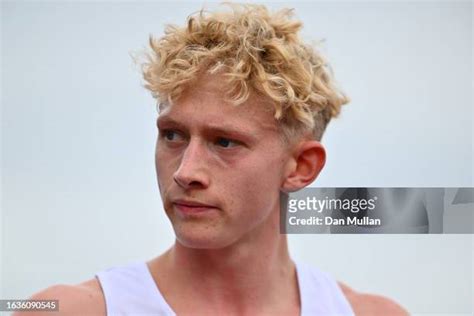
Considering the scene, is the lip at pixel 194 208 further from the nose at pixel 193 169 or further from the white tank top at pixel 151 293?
the white tank top at pixel 151 293

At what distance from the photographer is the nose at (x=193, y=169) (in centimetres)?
138

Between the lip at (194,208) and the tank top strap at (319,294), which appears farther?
the tank top strap at (319,294)

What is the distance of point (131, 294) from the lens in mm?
1522

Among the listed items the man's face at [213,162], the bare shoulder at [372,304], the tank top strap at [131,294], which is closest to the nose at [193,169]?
the man's face at [213,162]

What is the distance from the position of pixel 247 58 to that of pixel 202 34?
0.12 m

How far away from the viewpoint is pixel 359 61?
67.6 inches

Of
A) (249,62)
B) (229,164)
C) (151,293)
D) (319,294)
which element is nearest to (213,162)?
(229,164)

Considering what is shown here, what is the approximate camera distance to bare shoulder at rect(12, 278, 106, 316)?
4.84 feet

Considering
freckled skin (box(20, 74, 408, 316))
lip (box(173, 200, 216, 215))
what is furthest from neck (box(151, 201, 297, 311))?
lip (box(173, 200, 216, 215))

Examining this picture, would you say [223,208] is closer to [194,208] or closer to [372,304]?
[194,208]

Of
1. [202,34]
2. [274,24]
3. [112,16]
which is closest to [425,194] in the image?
[274,24]

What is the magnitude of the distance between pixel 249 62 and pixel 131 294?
1.78 ft

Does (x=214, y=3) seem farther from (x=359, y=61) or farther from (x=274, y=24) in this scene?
(x=359, y=61)

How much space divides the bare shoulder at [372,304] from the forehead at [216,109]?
49cm
